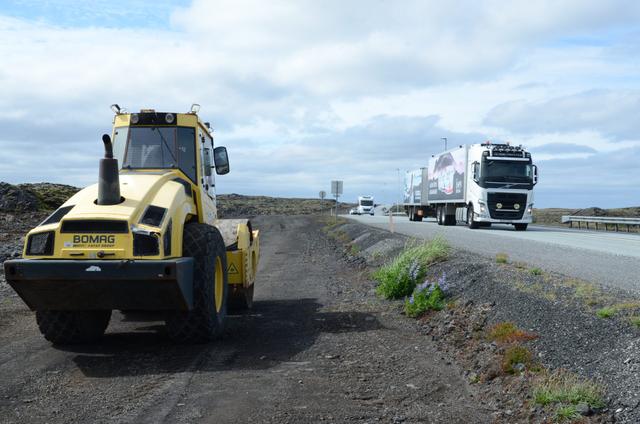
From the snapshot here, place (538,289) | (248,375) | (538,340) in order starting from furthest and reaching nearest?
1. (538,289)
2. (538,340)
3. (248,375)

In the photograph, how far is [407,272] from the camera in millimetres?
12930

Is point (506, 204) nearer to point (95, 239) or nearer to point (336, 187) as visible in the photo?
point (336, 187)

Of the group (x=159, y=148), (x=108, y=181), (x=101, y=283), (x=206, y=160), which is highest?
(x=159, y=148)

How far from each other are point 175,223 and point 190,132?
2.30 metres

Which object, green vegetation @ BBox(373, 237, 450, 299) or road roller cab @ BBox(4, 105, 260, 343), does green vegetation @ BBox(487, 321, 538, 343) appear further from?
green vegetation @ BBox(373, 237, 450, 299)

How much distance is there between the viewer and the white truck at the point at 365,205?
75562mm

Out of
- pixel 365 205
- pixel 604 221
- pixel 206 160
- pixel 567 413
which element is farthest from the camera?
pixel 365 205

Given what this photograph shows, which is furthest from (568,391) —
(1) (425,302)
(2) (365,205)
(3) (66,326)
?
(2) (365,205)

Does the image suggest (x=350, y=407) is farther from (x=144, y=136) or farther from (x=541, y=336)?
(x=144, y=136)

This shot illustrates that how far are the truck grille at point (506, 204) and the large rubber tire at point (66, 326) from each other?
25.1 meters

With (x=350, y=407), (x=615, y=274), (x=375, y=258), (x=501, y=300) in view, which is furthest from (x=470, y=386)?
(x=375, y=258)

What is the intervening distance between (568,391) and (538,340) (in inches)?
69.1

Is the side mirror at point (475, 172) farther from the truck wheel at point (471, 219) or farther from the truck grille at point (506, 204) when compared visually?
the truck wheel at point (471, 219)

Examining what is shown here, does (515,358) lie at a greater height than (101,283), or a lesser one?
lesser
